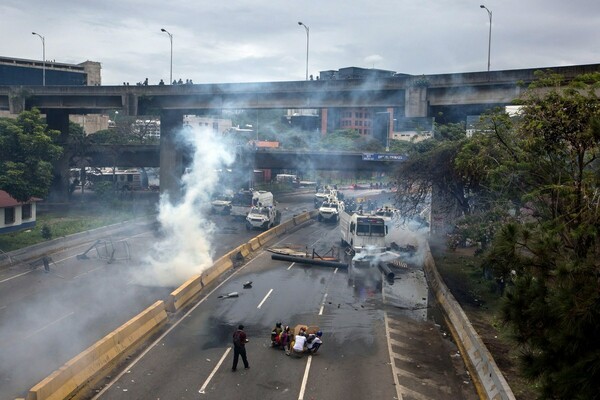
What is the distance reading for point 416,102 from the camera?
40.6 m

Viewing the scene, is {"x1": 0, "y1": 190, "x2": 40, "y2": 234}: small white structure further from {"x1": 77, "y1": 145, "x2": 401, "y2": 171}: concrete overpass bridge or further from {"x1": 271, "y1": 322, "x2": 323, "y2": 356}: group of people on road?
{"x1": 271, "y1": 322, "x2": 323, "y2": 356}: group of people on road

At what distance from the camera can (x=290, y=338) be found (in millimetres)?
18453

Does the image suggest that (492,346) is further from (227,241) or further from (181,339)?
(227,241)

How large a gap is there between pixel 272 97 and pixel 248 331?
29461 millimetres

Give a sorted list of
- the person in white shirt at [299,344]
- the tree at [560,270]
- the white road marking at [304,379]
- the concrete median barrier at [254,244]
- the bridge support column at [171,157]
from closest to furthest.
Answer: the tree at [560,270] < the white road marking at [304,379] < the person in white shirt at [299,344] < the concrete median barrier at [254,244] < the bridge support column at [171,157]

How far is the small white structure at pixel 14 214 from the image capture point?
37.4m

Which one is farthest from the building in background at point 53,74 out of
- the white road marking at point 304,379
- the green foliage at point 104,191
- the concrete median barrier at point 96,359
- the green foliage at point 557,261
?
the green foliage at point 557,261

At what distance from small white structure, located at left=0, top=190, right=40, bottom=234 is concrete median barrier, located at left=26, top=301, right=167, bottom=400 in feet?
68.9

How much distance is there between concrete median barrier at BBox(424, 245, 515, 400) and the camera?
48.8 ft

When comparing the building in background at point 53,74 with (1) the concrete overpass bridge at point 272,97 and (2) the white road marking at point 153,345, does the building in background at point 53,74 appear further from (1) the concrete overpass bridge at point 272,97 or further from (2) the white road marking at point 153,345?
(2) the white road marking at point 153,345

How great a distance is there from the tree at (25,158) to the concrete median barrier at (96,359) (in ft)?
55.7

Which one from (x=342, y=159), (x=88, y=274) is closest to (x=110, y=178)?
(x=342, y=159)

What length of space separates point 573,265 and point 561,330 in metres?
0.96

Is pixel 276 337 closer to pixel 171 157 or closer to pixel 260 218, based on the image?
pixel 260 218
